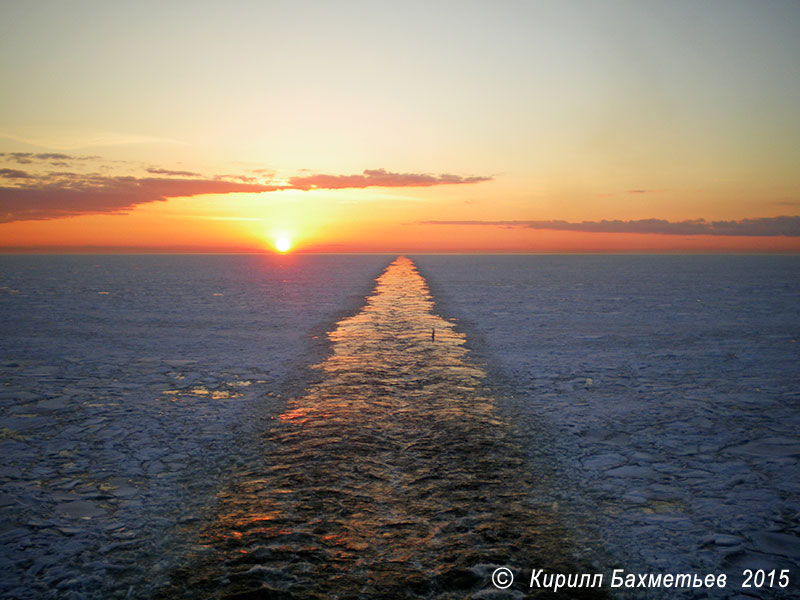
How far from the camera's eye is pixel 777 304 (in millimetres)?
20609

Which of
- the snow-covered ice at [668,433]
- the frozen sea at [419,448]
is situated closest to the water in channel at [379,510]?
the frozen sea at [419,448]

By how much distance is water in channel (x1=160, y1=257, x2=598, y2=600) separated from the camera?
3.20 meters

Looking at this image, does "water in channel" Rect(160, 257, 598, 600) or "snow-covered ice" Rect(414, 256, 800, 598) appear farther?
"snow-covered ice" Rect(414, 256, 800, 598)

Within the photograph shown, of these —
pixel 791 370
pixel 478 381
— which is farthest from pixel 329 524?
pixel 791 370

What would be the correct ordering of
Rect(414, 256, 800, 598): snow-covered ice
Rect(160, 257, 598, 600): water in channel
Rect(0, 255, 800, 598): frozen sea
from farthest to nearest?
Rect(414, 256, 800, 598): snow-covered ice < Rect(0, 255, 800, 598): frozen sea < Rect(160, 257, 598, 600): water in channel

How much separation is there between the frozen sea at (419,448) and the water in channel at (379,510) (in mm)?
27

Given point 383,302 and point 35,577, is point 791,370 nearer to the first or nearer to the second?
point 35,577

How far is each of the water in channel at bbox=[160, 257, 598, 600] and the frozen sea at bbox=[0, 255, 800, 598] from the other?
0.09 ft

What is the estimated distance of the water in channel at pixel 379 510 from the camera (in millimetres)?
3201

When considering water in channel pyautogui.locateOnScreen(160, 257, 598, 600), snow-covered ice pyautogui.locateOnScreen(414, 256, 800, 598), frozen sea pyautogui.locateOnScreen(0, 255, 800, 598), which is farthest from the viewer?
snow-covered ice pyautogui.locateOnScreen(414, 256, 800, 598)

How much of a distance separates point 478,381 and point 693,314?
41.1 feet

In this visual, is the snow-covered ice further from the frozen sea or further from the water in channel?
the water in channel

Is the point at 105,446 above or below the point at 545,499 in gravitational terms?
below

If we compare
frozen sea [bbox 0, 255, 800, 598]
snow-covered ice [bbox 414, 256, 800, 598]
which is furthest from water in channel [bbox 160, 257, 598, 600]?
snow-covered ice [bbox 414, 256, 800, 598]
